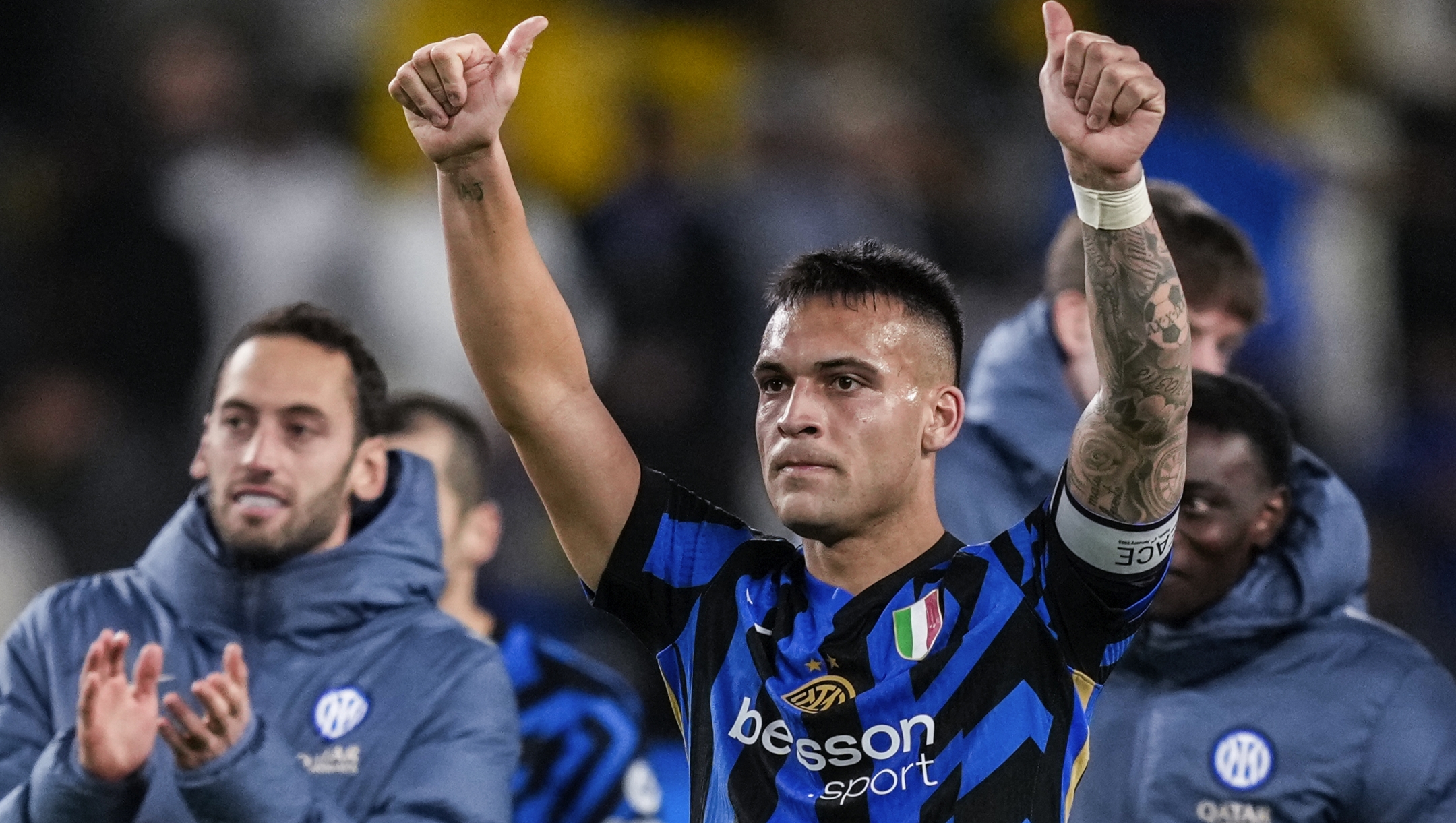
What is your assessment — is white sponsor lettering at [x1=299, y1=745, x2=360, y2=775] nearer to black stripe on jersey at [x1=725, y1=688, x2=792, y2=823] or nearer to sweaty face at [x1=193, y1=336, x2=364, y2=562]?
sweaty face at [x1=193, y1=336, x2=364, y2=562]

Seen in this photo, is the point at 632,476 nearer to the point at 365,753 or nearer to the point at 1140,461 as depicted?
the point at 1140,461

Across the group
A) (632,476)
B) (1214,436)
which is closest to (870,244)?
(632,476)

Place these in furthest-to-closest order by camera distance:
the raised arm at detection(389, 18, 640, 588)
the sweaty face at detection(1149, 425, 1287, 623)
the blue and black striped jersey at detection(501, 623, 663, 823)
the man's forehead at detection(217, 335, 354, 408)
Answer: the blue and black striped jersey at detection(501, 623, 663, 823) → the man's forehead at detection(217, 335, 354, 408) → the sweaty face at detection(1149, 425, 1287, 623) → the raised arm at detection(389, 18, 640, 588)

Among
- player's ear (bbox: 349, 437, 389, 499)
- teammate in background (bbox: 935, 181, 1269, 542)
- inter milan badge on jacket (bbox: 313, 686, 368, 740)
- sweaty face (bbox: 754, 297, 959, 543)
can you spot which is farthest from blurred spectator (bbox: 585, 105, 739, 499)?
sweaty face (bbox: 754, 297, 959, 543)

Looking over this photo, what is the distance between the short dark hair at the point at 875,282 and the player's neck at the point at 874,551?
302mm

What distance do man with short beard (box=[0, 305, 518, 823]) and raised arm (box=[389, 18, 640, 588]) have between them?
3.67 feet

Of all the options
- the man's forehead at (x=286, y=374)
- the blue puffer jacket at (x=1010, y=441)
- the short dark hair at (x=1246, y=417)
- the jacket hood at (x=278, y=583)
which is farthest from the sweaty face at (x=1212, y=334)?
the man's forehead at (x=286, y=374)

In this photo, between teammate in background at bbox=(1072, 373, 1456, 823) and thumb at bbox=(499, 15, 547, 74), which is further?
teammate in background at bbox=(1072, 373, 1456, 823)

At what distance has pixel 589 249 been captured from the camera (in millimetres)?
8094

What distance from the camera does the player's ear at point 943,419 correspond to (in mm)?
3305

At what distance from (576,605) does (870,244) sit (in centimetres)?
429

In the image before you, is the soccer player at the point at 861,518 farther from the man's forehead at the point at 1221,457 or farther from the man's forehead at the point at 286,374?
the man's forehead at the point at 286,374

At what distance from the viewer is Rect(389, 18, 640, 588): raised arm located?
3164 mm

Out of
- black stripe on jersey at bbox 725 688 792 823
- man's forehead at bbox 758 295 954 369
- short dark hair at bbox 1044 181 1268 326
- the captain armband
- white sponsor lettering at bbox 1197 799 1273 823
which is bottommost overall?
white sponsor lettering at bbox 1197 799 1273 823
